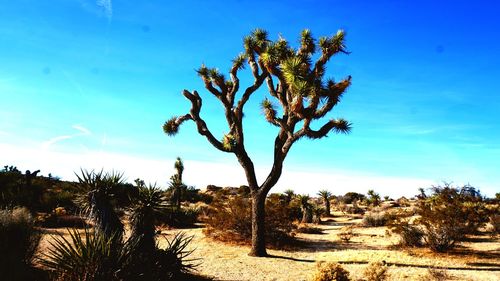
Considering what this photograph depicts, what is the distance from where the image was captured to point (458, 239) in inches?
537

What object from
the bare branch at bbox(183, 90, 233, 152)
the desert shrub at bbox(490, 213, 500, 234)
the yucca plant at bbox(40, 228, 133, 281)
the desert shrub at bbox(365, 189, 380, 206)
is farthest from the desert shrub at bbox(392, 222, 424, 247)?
the desert shrub at bbox(365, 189, 380, 206)

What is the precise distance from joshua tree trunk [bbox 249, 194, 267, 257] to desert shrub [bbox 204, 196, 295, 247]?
7.41 ft

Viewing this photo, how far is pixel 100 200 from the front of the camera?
781cm

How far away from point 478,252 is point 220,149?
10260 millimetres

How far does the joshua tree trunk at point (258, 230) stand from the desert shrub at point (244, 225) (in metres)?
2.26

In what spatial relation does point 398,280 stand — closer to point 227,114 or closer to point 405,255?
point 405,255

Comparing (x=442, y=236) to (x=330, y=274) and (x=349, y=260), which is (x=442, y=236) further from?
(x=330, y=274)

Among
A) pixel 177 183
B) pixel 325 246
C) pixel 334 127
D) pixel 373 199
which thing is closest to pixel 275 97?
pixel 334 127

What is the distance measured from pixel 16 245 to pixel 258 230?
23.7 ft

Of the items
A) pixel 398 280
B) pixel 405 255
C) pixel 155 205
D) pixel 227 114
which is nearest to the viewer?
pixel 155 205

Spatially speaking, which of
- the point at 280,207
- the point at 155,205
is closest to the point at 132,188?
the point at 155,205

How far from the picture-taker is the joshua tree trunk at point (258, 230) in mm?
12938

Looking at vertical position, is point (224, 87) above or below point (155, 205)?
above

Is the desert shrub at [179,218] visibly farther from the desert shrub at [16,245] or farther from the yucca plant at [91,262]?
the yucca plant at [91,262]
